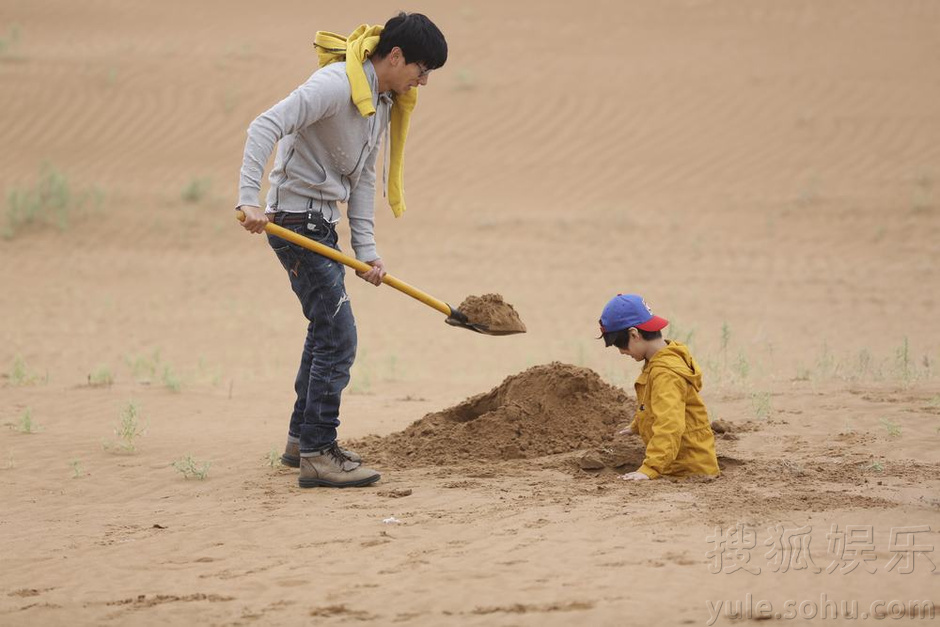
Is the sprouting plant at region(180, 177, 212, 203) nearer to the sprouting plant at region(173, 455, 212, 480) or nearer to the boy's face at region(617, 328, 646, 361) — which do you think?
the sprouting plant at region(173, 455, 212, 480)

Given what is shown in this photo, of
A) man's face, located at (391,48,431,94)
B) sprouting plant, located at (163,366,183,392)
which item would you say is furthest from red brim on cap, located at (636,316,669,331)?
sprouting plant, located at (163,366,183,392)

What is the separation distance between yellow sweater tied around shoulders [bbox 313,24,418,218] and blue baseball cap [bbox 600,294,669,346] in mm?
1166

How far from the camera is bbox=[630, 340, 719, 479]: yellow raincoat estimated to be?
447cm

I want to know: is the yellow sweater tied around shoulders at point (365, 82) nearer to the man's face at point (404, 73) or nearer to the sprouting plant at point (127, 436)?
the man's face at point (404, 73)

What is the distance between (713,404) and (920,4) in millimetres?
18689

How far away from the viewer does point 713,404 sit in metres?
6.59

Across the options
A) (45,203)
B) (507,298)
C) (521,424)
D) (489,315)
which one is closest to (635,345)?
(489,315)

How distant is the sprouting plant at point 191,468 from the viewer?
5258 mm

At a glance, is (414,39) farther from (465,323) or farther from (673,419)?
(673,419)

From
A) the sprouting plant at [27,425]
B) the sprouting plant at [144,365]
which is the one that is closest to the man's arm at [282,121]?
the sprouting plant at [27,425]

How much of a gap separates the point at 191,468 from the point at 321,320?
1172 millimetres

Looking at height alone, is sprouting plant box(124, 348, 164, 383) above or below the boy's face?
below

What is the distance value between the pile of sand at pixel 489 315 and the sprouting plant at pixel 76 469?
2079mm

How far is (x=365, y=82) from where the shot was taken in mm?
4496
